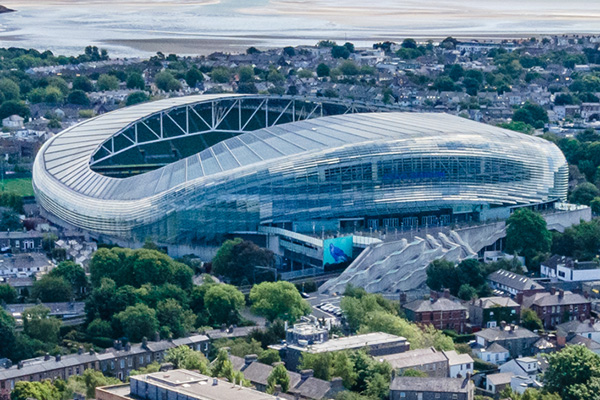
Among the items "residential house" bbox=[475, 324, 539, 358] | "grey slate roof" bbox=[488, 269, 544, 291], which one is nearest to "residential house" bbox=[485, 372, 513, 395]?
"residential house" bbox=[475, 324, 539, 358]

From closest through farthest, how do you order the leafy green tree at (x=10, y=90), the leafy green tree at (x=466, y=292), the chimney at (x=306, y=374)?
the chimney at (x=306, y=374) → the leafy green tree at (x=466, y=292) → the leafy green tree at (x=10, y=90)

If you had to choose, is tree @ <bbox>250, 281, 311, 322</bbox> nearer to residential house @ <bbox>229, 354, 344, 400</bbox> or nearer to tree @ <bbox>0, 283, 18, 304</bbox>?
residential house @ <bbox>229, 354, 344, 400</bbox>

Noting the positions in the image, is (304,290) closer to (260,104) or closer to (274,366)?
(274,366)

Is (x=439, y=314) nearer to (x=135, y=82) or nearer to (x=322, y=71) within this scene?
(x=135, y=82)

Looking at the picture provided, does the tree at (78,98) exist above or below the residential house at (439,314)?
below

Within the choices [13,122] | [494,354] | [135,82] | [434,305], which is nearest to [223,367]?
[494,354]

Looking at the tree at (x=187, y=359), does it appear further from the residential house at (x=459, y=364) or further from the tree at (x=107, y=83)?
the tree at (x=107, y=83)

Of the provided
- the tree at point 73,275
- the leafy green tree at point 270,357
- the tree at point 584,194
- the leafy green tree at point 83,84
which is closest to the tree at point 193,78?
the leafy green tree at point 83,84
